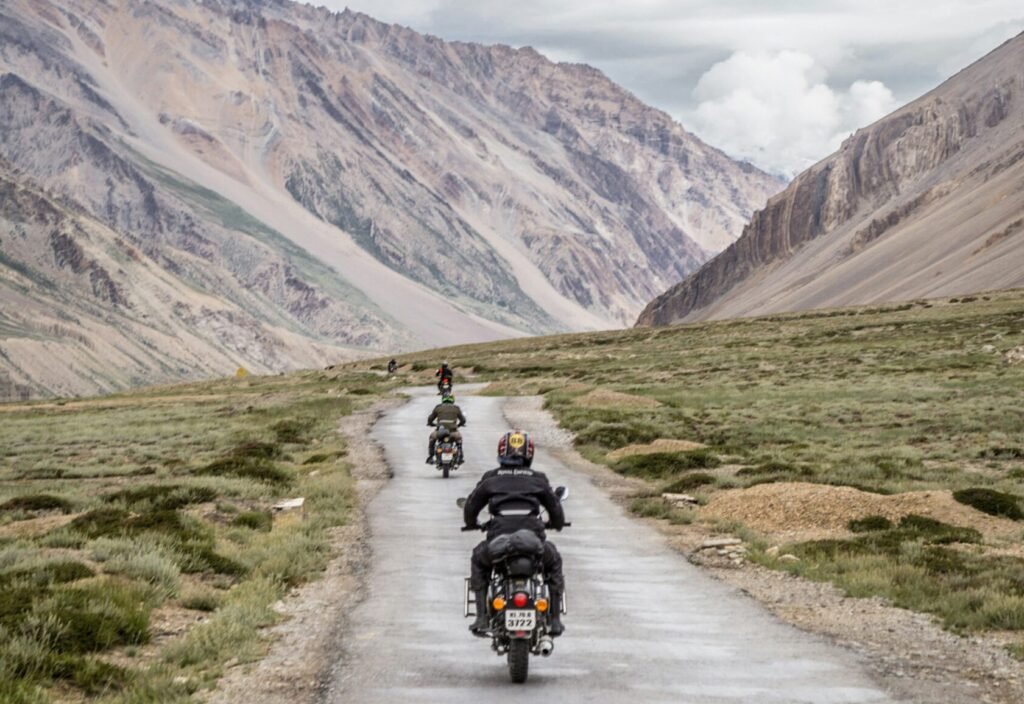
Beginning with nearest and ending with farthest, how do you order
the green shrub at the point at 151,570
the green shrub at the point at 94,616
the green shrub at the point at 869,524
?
the green shrub at the point at 94,616 < the green shrub at the point at 151,570 < the green shrub at the point at 869,524

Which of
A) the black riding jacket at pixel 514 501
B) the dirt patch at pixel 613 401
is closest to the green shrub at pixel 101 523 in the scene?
the black riding jacket at pixel 514 501

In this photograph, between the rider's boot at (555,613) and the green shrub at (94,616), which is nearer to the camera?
the rider's boot at (555,613)

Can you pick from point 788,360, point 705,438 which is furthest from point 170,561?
point 788,360

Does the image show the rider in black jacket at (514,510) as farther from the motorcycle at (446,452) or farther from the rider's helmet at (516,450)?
the motorcycle at (446,452)

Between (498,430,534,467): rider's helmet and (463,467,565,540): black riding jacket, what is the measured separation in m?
0.08

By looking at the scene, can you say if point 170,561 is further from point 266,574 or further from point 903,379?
point 903,379

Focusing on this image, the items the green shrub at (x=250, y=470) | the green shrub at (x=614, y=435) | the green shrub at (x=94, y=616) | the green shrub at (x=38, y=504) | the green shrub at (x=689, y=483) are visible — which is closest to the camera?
the green shrub at (x=94, y=616)

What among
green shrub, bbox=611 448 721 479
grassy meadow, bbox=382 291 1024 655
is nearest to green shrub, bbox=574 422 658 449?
grassy meadow, bbox=382 291 1024 655

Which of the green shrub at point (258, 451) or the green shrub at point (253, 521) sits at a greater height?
the green shrub at point (258, 451)

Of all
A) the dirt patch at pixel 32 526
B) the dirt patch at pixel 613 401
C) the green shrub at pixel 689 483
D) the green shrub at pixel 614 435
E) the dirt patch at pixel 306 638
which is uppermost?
the dirt patch at pixel 613 401

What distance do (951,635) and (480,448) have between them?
27051 mm

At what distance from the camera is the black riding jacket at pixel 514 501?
1291 cm

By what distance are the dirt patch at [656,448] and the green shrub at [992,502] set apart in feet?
42.1

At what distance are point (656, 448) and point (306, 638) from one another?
25312 millimetres
